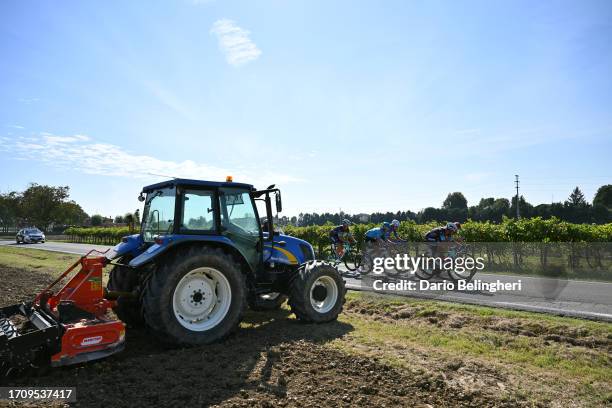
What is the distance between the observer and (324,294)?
23.9ft

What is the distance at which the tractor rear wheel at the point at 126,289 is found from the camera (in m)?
6.51

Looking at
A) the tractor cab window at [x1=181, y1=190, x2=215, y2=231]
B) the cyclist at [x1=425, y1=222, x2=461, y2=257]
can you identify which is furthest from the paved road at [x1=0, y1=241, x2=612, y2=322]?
the tractor cab window at [x1=181, y1=190, x2=215, y2=231]

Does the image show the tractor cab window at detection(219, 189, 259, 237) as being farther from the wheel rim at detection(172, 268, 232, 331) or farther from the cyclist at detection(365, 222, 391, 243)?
the cyclist at detection(365, 222, 391, 243)

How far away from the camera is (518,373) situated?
4.85 m

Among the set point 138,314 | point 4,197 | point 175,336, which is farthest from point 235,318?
point 4,197

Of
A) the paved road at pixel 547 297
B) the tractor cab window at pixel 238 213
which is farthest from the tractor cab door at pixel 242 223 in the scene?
the paved road at pixel 547 297

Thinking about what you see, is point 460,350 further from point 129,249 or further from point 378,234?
point 378,234

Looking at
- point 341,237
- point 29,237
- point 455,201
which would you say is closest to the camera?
point 341,237

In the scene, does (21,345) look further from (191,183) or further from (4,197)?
(4,197)

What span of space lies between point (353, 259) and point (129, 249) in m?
10.8

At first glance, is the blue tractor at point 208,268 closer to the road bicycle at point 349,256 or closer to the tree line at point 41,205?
the road bicycle at point 349,256

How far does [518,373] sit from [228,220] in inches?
171

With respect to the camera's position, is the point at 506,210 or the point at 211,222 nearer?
the point at 211,222

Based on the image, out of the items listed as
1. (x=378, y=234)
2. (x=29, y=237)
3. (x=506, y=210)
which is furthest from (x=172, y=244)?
(x=506, y=210)
